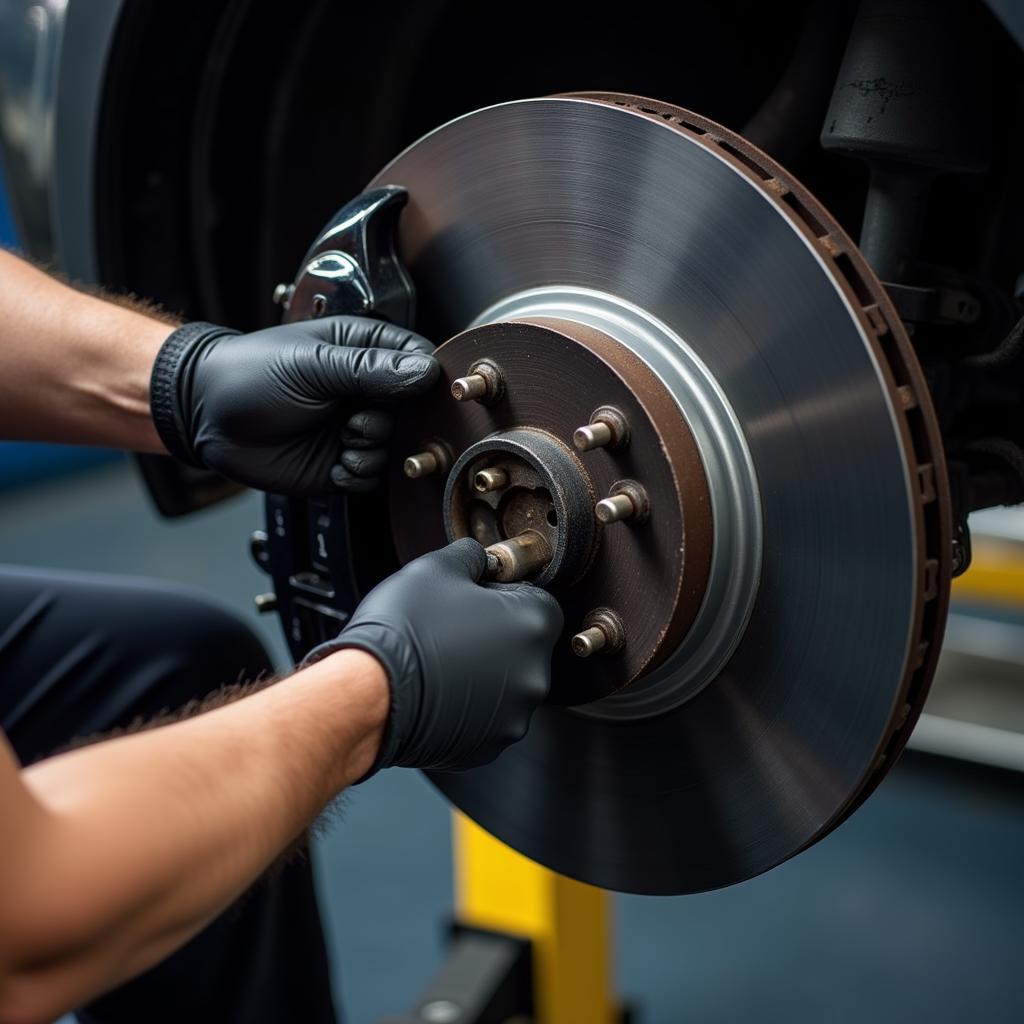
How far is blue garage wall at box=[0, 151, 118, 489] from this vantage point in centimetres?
298

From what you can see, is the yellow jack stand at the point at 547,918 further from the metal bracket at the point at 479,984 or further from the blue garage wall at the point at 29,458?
the blue garage wall at the point at 29,458

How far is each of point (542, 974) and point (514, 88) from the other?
0.82m

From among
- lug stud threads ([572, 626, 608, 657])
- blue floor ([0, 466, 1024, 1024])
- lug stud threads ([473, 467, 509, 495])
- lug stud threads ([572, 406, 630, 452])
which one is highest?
lug stud threads ([572, 406, 630, 452])

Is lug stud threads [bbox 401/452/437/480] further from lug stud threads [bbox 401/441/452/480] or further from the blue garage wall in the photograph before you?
the blue garage wall

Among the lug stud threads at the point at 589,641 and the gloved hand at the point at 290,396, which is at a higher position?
the gloved hand at the point at 290,396

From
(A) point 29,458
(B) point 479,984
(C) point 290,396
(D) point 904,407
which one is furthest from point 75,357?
(A) point 29,458

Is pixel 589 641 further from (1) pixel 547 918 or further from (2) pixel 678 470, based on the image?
(1) pixel 547 918

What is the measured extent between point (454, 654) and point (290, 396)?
0.70 feet

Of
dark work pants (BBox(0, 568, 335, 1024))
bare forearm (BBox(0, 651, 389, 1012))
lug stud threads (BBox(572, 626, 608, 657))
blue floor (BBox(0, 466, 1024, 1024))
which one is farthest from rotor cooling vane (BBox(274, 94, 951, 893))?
blue floor (BBox(0, 466, 1024, 1024))

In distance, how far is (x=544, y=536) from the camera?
628 mm

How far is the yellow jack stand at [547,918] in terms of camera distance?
117cm

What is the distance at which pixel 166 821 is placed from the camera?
0.45m

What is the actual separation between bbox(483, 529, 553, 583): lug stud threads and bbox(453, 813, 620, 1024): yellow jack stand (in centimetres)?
59

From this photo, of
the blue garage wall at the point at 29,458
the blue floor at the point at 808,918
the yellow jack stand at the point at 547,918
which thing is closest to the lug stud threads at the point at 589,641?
the yellow jack stand at the point at 547,918
